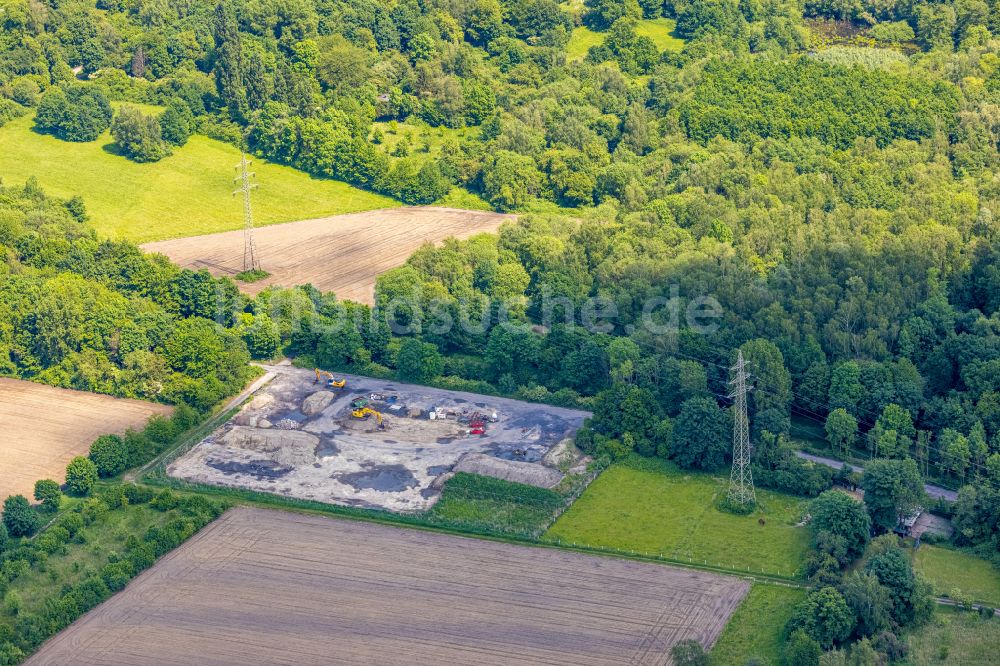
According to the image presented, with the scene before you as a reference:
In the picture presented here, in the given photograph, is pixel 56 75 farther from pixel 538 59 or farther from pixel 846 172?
pixel 846 172

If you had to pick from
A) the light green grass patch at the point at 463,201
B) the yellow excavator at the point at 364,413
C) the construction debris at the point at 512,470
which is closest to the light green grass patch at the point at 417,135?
the light green grass patch at the point at 463,201

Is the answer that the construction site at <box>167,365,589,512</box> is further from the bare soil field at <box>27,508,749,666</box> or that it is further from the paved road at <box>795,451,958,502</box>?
the paved road at <box>795,451,958,502</box>

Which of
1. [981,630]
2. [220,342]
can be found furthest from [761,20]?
[981,630]

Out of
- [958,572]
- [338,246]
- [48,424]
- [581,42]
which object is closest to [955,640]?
[958,572]

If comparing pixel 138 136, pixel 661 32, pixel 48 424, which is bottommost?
pixel 48 424

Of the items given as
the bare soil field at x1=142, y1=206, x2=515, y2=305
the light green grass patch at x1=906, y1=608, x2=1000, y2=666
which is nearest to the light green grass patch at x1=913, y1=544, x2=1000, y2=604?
the light green grass patch at x1=906, y1=608, x2=1000, y2=666

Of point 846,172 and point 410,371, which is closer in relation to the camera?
point 410,371

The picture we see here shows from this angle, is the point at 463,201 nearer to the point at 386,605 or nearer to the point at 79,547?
the point at 79,547
